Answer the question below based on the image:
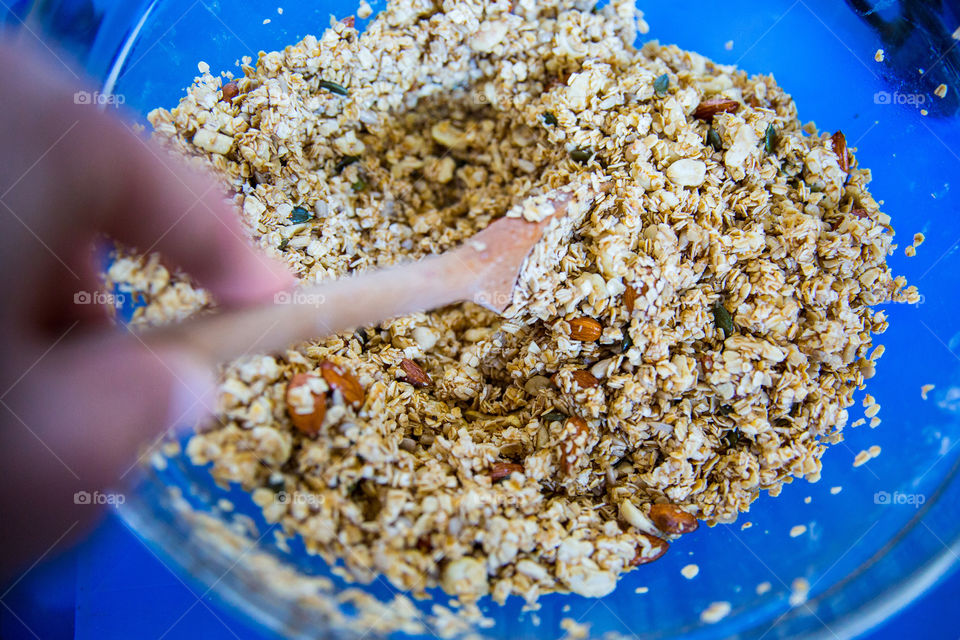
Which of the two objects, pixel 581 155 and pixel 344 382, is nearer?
pixel 344 382

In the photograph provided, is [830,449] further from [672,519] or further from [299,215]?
[299,215]

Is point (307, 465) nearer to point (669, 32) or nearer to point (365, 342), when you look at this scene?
point (365, 342)

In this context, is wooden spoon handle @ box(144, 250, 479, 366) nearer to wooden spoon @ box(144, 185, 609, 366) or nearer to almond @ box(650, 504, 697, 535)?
wooden spoon @ box(144, 185, 609, 366)

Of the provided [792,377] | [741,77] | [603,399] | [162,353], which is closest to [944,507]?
[792,377]

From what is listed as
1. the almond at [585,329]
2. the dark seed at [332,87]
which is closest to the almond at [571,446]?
the almond at [585,329]

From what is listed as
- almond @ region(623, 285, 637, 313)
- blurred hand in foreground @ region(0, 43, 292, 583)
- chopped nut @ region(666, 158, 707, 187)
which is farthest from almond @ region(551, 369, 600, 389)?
blurred hand in foreground @ region(0, 43, 292, 583)

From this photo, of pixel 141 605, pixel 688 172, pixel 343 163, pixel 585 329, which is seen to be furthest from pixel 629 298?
pixel 141 605

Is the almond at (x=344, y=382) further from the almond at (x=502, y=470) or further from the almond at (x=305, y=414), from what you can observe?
the almond at (x=502, y=470)
